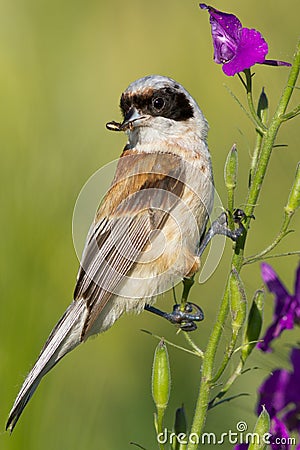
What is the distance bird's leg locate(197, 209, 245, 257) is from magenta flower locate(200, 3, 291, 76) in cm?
31

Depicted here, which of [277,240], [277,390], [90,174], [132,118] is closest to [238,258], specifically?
[277,240]

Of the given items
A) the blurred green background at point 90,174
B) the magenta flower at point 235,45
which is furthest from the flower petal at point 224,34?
the blurred green background at point 90,174

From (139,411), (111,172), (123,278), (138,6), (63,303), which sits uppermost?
(138,6)

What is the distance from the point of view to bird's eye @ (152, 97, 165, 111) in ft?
8.03

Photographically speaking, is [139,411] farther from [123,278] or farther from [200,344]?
[123,278]

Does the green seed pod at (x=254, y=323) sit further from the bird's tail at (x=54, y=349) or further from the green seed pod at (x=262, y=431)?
the bird's tail at (x=54, y=349)

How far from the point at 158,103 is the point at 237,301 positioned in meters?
0.97

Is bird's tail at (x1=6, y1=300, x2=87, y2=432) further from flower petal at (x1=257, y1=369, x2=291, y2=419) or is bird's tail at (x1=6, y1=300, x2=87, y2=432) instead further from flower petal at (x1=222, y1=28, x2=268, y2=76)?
flower petal at (x1=222, y1=28, x2=268, y2=76)

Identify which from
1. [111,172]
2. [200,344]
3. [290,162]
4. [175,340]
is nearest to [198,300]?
[175,340]

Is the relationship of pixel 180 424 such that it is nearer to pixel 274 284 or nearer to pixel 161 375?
pixel 161 375

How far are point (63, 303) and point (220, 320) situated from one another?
1.24 meters

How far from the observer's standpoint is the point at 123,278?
2.31 m

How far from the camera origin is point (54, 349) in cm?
212

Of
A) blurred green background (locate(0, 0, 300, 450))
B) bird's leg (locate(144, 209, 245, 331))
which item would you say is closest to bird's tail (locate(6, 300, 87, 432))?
blurred green background (locate(0, 0, 300, 450))
